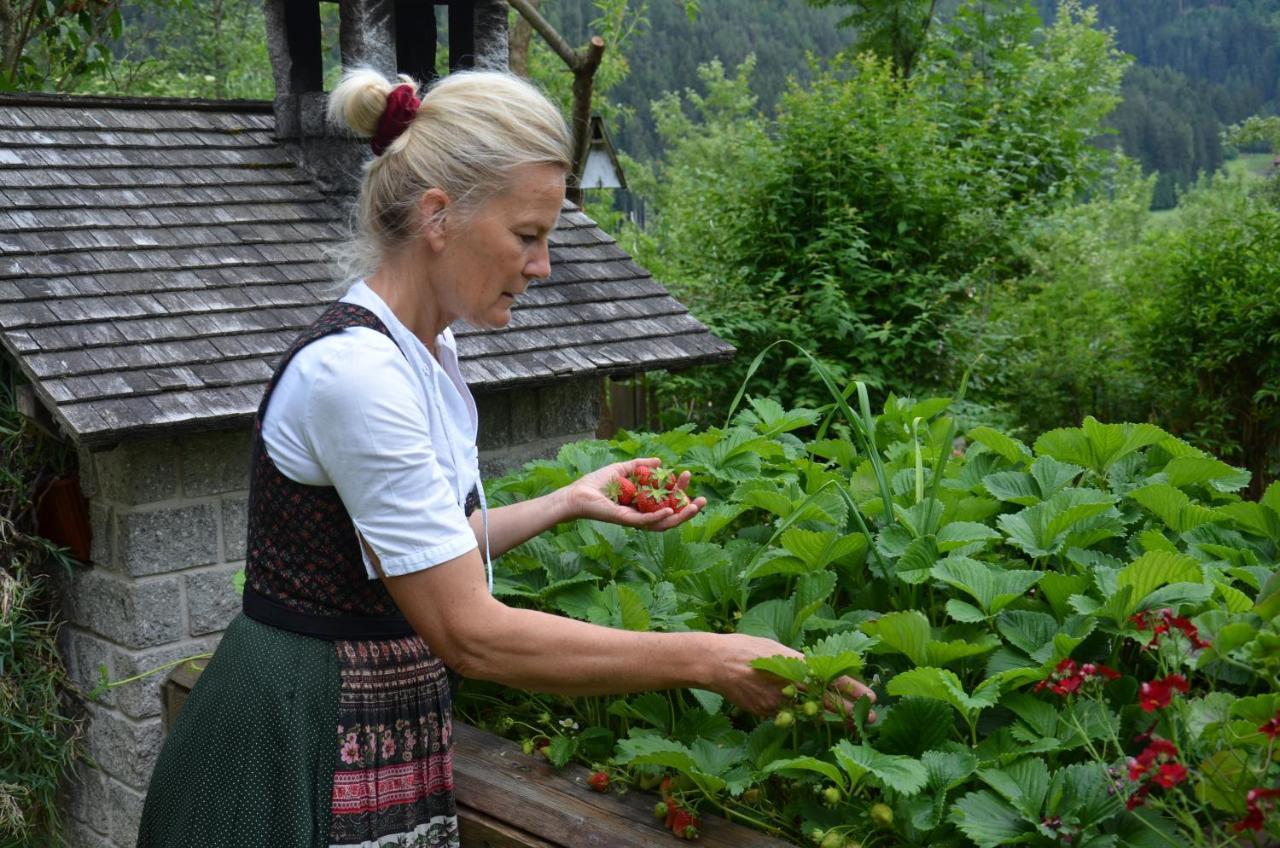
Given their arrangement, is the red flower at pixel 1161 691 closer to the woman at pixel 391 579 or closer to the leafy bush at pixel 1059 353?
the woman at pixel 391 579

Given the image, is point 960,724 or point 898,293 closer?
point 960,724

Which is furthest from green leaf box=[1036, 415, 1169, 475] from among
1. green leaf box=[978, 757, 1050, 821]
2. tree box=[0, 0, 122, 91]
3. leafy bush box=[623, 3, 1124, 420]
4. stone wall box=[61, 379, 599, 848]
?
tree box=[0, 0, 122, 91]

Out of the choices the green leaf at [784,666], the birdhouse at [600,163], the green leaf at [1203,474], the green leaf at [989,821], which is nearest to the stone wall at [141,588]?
the green leaf at [784,666]

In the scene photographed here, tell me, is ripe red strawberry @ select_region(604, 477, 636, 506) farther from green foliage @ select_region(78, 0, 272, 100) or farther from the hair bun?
green foliage @ select_region(78, 0, 272, 100)

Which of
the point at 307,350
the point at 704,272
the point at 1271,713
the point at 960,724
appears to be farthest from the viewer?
the point at 704,272

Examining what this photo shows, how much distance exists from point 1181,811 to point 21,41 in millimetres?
7479

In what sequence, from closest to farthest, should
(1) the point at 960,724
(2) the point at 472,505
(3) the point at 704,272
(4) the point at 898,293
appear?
(1) the point at 960,724, (2) the point at 472,505, (4) the point at 898,293, (3) the point at 704,272

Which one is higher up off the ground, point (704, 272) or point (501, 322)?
point (501, 322)

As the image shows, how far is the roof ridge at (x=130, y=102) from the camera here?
15.9 ft

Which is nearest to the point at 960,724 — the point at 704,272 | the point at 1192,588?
the point at 1192,588

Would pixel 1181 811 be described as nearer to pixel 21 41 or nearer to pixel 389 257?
pixel 389 257

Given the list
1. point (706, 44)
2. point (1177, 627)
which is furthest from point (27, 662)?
point (706, 44)

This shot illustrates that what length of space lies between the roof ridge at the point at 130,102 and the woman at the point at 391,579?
3334 mm

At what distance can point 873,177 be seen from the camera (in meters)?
8.12
